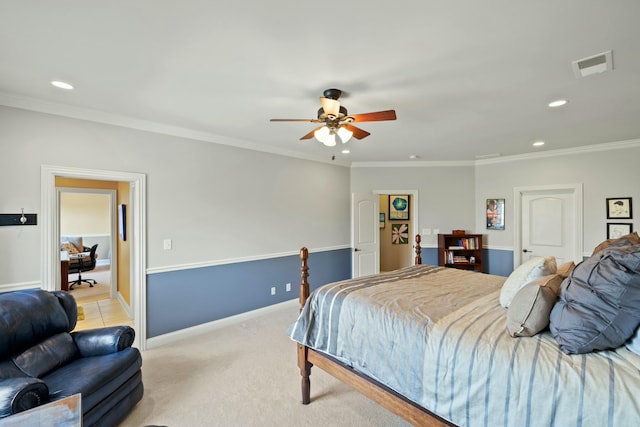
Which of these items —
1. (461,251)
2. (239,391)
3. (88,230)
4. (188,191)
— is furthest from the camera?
(88,230)

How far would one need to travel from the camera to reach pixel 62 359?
209cm

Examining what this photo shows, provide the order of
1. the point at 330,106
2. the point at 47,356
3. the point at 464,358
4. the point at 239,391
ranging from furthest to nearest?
the point at 239,391 < the point at 330,106 < the point at 47,356 < the point at 464,358

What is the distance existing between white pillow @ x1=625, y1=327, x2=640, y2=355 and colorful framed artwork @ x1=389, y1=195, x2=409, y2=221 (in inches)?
234

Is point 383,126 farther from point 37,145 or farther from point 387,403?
point 37,145

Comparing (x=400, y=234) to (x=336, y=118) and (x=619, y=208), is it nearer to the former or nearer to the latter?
(x=619, y=208)

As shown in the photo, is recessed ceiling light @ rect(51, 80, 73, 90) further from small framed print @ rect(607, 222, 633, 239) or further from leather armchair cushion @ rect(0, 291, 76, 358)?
small framed print @ rect(607, 222, 633, 239)

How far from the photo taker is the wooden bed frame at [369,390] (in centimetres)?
163

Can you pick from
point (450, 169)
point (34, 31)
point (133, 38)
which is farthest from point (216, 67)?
point (450, 169)

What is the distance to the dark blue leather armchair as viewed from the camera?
5.80ft

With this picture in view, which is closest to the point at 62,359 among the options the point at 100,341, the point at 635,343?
the point at 100,341

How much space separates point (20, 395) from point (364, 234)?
191 inches

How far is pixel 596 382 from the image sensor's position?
115 centimetres

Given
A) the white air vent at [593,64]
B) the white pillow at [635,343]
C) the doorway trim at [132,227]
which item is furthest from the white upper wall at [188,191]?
the white pillow at [635,343]

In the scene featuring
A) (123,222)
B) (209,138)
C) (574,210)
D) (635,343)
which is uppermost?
(209,138)
